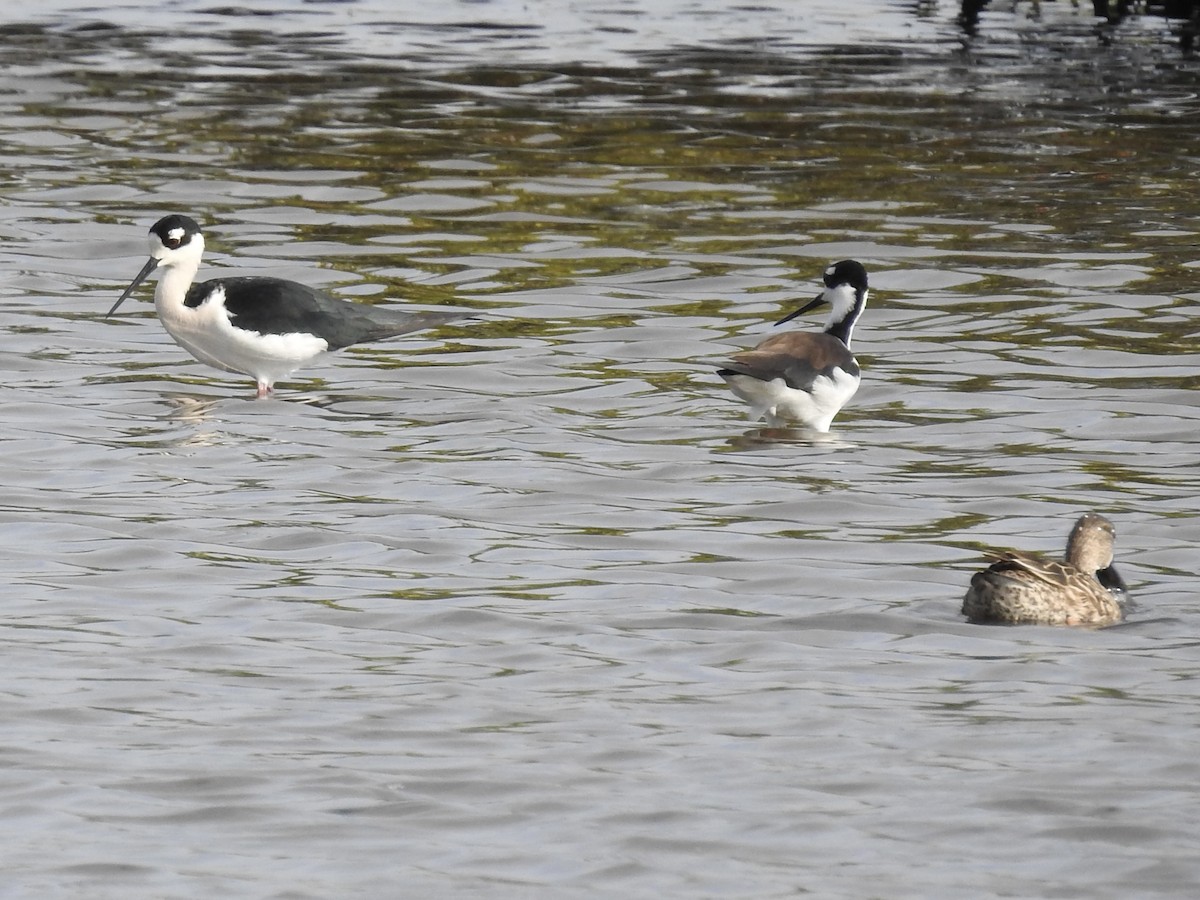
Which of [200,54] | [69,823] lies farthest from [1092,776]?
[200,54]

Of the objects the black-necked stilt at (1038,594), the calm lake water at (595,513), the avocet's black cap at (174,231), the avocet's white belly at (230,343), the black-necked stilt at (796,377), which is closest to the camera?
the calm lake water at (595,513)

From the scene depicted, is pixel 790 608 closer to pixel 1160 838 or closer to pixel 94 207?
pixel 1160 838

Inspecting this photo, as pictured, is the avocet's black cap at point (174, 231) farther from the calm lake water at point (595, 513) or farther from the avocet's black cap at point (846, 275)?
the avocet's black cap at point (846, 275)

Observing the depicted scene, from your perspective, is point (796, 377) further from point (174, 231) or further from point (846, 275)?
point (174, 231)

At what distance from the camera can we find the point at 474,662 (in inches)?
341

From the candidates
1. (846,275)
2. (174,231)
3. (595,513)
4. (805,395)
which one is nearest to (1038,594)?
(595,513)

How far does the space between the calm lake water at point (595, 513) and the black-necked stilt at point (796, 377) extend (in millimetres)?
274

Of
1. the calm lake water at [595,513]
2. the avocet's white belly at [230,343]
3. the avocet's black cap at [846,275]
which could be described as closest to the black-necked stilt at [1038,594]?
the calm lake water at [595,513]

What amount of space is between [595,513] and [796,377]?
2099 mm

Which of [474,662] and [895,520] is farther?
[895,520]

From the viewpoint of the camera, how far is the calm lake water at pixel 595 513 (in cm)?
700

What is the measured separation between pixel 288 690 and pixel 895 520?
3.87m

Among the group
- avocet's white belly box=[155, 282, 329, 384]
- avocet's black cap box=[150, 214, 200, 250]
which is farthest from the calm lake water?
avocet's black cap box=[150, 214, 200, 250]

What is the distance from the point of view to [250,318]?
45.4 feet
